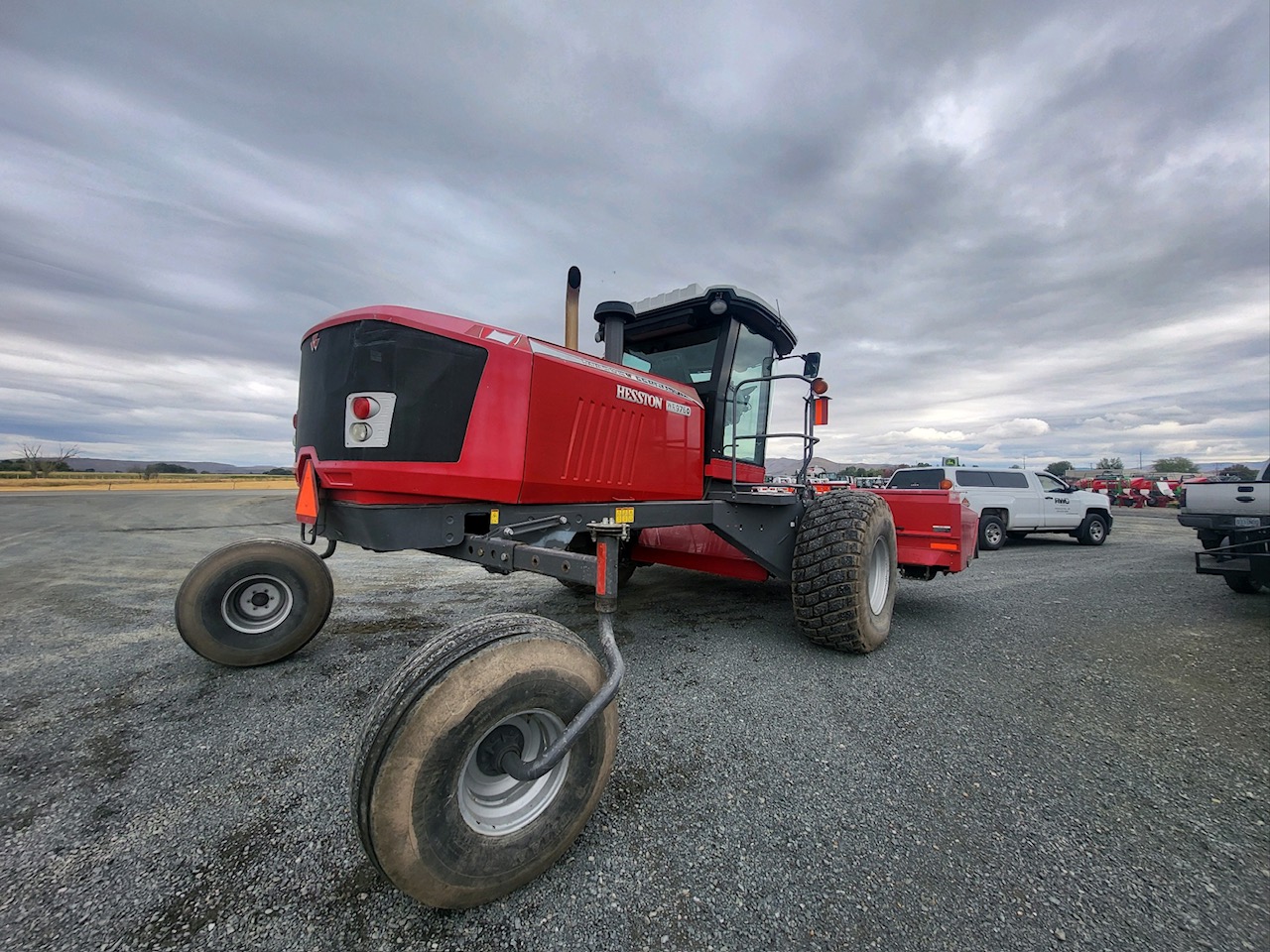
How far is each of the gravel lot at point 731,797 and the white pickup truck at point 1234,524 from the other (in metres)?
1.55

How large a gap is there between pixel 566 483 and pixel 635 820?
1589 mm

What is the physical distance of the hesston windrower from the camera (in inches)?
56.1

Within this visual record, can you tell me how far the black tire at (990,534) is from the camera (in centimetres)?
1029

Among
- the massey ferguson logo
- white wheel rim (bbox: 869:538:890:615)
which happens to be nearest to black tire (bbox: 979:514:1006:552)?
white wheel rim (bbox: 869:538:890:615)

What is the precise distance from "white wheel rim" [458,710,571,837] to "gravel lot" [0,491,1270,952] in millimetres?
224

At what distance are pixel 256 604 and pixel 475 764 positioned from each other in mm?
2573

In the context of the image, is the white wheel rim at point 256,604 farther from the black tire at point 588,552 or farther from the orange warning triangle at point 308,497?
the black tire at point 588,552

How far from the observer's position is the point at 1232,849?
1.78 metres

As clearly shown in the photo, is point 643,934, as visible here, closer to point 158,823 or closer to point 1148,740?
point 158,823

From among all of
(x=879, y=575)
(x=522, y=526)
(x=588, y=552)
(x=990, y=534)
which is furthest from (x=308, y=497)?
(x=990, y=534)

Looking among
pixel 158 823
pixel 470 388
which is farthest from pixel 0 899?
pixel 470 388

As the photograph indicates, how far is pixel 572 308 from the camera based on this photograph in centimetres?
320

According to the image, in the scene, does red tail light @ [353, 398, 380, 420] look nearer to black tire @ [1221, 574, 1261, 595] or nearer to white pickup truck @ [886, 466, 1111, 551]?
black tire @ [1221, 574, 1261, 595]

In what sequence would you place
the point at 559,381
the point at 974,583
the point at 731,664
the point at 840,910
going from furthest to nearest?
the point at 974,583
the point at 731,664
the point at 559,381
the point at 840,910
